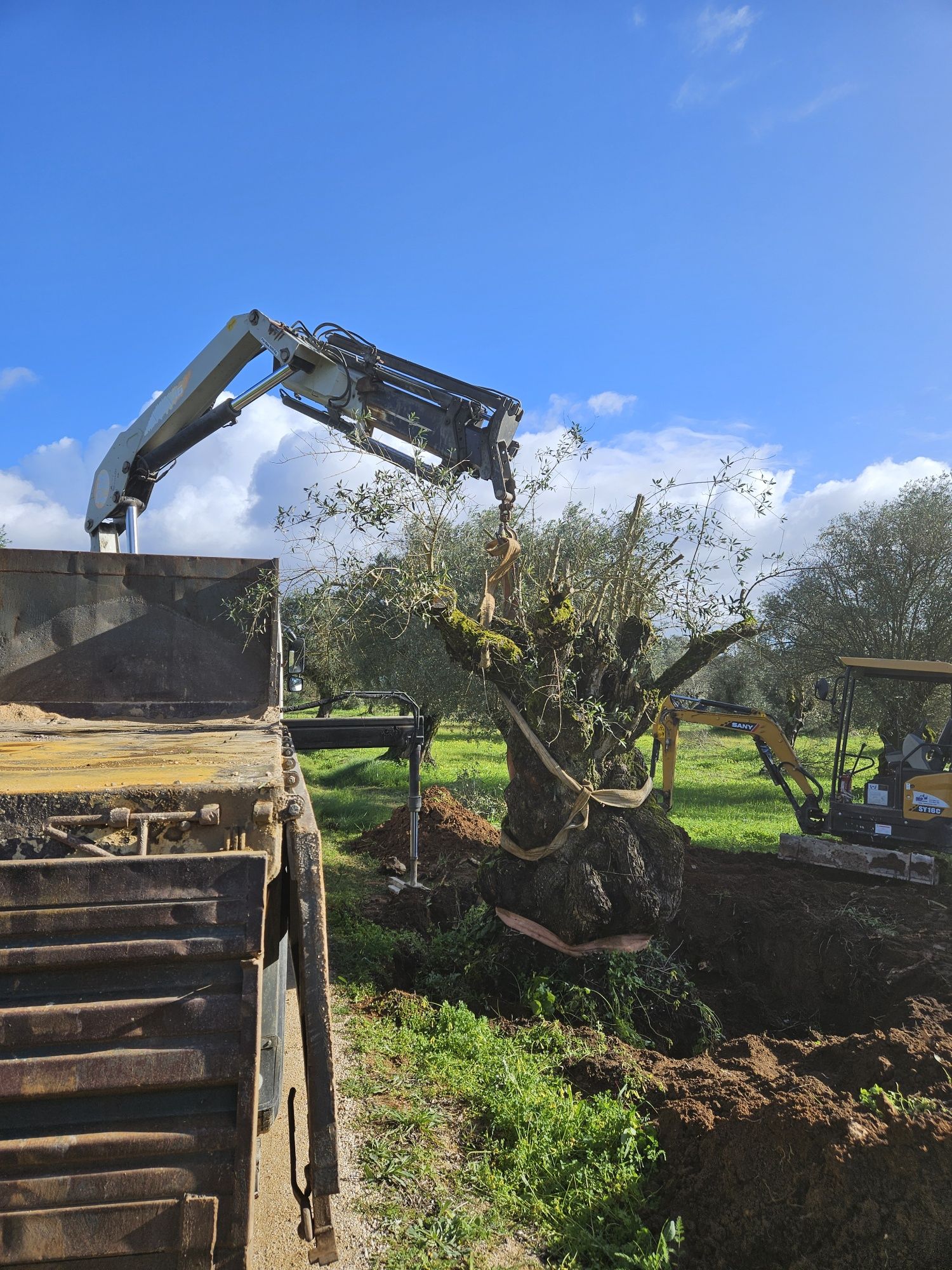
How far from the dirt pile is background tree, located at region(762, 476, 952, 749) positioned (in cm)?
848

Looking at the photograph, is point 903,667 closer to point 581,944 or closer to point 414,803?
point 414,803

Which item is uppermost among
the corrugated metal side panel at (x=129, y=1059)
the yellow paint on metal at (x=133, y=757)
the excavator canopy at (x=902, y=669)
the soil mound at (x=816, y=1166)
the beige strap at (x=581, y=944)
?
the excavator canopy at (x=902, y=669)

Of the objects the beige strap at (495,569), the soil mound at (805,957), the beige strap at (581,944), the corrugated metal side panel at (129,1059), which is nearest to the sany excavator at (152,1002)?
the corrugated metal side panel at (129,1059)

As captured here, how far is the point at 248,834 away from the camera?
8.07 feet

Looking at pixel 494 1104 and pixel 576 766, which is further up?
pixel 576 766

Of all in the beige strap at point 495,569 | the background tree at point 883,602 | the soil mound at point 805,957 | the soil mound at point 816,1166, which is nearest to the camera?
the soil mound at point 816,1166

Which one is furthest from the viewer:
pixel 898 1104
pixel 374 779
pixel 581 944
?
pixel 374 779

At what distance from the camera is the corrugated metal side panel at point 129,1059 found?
2.06 m

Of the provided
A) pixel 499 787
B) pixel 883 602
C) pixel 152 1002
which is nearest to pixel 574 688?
pixel 152 1002

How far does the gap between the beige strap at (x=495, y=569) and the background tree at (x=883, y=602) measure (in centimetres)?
1208

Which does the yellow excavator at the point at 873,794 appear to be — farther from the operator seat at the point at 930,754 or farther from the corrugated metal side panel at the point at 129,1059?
the corrugated metal side panel at the point at 129,1059

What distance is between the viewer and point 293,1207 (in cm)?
348

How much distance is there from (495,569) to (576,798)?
1.71 m

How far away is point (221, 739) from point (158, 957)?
2045 millimetres
